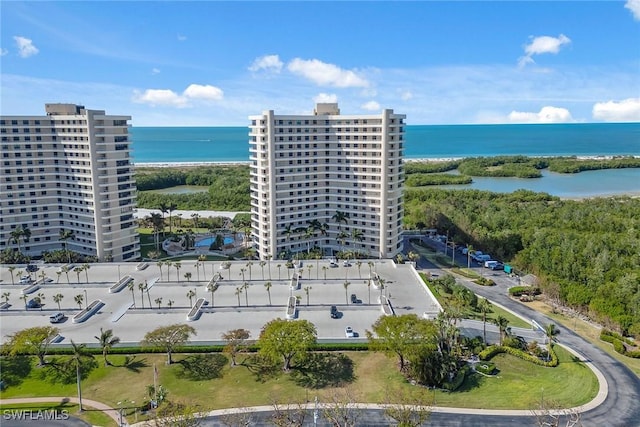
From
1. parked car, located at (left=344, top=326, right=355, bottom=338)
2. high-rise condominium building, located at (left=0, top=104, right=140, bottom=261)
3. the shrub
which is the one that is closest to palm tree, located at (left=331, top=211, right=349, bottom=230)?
parked car, located at (left=344, top=326, right=355, bottom=338)

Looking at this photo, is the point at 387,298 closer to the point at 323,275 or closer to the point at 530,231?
the point at 323,275

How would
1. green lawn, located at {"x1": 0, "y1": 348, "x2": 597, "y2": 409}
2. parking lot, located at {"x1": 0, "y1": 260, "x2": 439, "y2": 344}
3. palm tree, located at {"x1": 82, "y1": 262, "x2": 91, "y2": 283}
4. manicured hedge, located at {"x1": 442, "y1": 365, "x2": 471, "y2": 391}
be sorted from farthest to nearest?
palm tree, located at {"x1": 82, "y1": 262, "x2": 91, "y2": 283}
parking lot, located at {"x1": 0, "y1": 260, "x2": 439, "y2": 344}
manicured hedge, located at {"x1": 442, "y1": 365, "x2": 471, "y2": 391}
green lawn, located at {"x1": 0, "y1": 348, "x2": 597, "y2": 409}

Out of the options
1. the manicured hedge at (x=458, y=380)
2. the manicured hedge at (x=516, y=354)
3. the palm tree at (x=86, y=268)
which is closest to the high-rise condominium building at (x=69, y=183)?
the palm tree at (x=86, y=268)

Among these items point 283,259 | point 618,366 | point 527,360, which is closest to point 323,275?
point 283,259

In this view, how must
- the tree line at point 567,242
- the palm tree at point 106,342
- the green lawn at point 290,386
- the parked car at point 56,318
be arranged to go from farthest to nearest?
the tree line at point 567,242, the parked car at point 56,318, the palm tree at point 106,342, the green lawn at point 290,386

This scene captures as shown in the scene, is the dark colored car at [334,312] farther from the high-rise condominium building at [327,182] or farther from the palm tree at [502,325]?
the high-rise condominium building at [327,182]

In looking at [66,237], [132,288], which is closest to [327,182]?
[132,288]

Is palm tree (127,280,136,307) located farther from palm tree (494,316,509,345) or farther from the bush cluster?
the bush cluster
